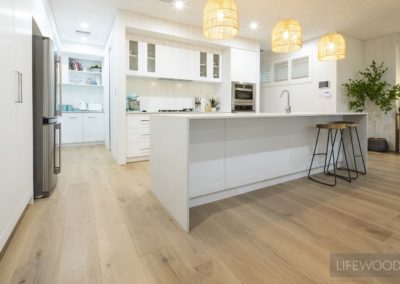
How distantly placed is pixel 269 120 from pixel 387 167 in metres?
2.55

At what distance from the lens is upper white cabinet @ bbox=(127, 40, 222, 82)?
4.45m

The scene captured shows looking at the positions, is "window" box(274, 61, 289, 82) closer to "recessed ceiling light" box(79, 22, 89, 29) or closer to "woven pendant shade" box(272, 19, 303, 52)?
"woven pendant shade" box(272, 19, 303, 52)

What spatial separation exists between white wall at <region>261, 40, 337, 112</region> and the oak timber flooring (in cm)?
309

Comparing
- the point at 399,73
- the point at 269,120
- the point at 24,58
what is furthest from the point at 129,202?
the point at 399,73

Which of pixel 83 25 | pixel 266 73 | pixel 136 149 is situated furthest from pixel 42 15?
pixel 266 73

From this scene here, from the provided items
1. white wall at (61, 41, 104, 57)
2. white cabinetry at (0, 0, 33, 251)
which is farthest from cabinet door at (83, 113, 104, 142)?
white cabinetry at (0, 0, 33, 251)

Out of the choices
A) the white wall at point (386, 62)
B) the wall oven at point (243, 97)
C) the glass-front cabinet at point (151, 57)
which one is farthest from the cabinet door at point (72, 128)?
the white wall at point (386, 62)

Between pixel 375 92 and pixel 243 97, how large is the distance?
2.87 meters

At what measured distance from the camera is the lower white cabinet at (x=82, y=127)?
5.96 metres

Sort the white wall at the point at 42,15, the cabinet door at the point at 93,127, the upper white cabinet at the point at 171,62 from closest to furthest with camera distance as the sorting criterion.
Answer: the white wall at the point at 42,15 < the upper white cabinet at the point at 171,62 < the cabinet door at the point at 93,127

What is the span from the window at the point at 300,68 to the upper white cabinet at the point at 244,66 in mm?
1083

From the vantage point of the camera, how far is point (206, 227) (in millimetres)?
1870

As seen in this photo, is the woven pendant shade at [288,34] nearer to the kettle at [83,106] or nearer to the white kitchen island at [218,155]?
the white kitchen island at [218,155]

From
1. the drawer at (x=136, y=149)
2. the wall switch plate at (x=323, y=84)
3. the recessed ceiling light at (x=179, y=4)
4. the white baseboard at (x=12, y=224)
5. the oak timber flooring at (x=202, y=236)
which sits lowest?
the oak timber flooring at (x=202, y=236)
